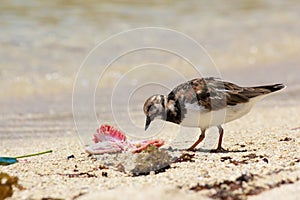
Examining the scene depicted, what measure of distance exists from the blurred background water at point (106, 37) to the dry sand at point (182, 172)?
2.13 m

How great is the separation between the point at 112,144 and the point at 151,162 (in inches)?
27.9

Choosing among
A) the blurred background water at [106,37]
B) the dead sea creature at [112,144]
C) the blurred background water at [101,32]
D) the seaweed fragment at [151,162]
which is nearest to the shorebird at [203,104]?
the dead sea creature at [112,144]

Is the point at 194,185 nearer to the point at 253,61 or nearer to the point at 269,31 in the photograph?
the point at 253,61

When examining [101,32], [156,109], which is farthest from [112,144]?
[101,32]

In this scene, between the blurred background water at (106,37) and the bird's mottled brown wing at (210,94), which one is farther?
the blurred background water at (106,37)

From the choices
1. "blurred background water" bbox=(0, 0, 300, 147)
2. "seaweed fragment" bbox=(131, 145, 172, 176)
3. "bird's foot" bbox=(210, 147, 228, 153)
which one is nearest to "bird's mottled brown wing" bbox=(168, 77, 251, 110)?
"bird's foot" bbox=(210, 147, 228, 153)

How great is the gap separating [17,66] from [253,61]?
4199 millimetres

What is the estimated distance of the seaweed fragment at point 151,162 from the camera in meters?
4.45

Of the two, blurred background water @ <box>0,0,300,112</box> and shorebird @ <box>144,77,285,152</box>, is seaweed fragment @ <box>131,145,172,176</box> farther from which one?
blurred background water @ <box>0,0,300,112</box>

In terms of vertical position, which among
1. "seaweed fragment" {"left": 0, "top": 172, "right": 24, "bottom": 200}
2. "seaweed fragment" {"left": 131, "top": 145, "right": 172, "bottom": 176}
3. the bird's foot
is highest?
the bird's foot

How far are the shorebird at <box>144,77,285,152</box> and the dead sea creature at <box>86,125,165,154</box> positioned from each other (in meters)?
0.24

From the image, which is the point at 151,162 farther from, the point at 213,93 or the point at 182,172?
the point at 213,93

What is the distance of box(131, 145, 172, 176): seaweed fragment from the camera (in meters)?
4.45

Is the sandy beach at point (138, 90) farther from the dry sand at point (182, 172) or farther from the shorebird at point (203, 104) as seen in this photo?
the shorebird at point (203, 104)
